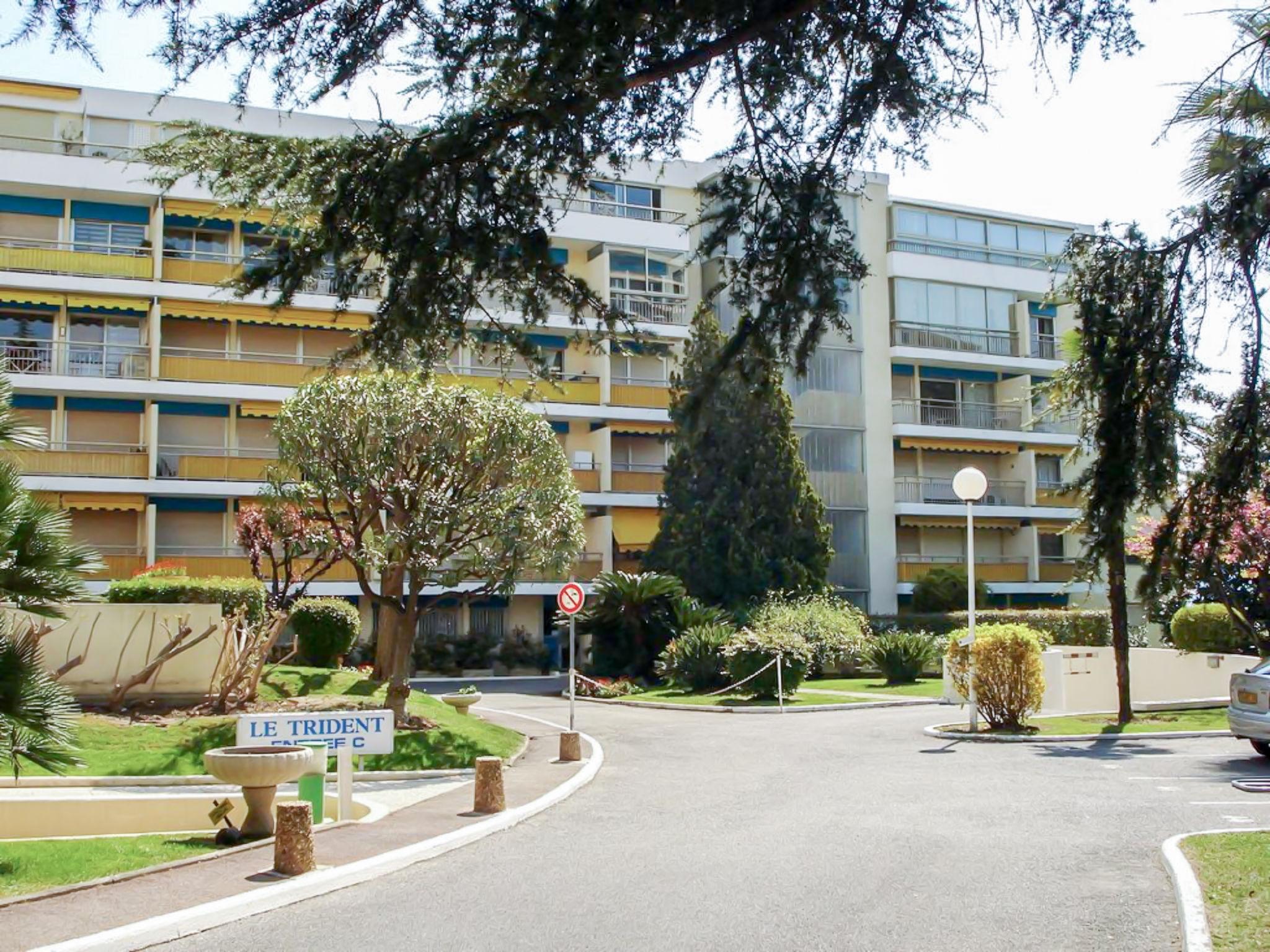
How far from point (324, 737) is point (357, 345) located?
6.21 m

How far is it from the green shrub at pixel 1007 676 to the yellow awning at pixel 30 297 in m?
29.1

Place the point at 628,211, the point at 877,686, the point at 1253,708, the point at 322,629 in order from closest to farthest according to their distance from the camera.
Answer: the point at 1253,708 → the point at 322,629 → the point at 877,686 → the point at 628,211

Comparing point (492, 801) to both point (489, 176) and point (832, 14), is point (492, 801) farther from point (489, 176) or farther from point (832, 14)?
point (832, 14)

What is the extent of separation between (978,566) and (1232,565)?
21.5 m

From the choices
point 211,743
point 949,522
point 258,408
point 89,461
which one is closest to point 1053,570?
point 949,522

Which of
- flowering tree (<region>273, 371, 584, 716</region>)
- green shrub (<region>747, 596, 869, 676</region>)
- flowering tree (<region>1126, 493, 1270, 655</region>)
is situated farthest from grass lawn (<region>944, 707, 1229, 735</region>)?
green shrub (<region>747, 596, 869, 676</region>)

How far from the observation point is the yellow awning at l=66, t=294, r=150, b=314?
38.7 metres

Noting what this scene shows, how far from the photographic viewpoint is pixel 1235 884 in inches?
A: 343

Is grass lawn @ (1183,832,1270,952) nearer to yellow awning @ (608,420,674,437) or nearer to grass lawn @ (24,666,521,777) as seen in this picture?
grass lawn @ (24,666,521,777)

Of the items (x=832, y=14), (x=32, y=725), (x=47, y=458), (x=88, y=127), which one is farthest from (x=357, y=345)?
(x=88, y=127)

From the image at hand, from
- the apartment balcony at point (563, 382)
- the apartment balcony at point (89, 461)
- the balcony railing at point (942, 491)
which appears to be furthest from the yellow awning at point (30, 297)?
the balcony railing at point (942, 491)

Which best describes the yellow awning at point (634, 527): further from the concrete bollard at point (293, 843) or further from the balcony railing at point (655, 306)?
the concrete bollard at point (293, 843)

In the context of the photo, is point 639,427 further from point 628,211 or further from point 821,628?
point 821,628

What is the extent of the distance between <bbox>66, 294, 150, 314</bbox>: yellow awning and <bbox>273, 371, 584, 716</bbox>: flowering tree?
18620 millimetres
